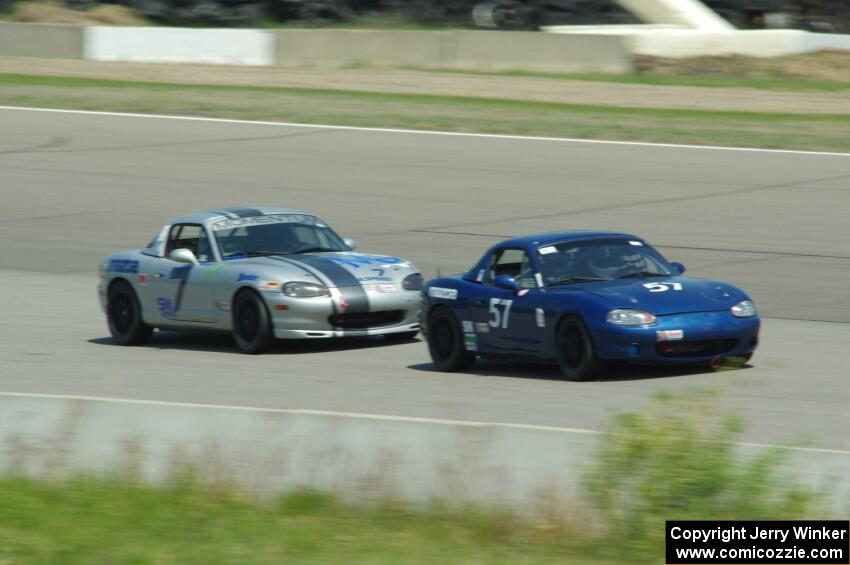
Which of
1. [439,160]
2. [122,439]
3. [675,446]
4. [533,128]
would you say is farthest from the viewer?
[533,128]

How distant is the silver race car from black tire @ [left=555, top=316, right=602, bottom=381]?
2.56 m

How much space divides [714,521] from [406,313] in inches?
301

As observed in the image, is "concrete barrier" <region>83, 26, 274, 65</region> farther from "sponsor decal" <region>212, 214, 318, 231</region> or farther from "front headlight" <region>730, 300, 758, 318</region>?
"front headlight" <region>730, 300, 758, 318</region>

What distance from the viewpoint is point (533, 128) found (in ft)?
90.8

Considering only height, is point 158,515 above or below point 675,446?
below

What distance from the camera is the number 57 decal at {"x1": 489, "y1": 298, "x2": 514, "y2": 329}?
12086 mm

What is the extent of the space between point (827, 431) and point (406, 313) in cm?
536

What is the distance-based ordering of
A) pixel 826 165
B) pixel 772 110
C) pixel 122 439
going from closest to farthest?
pixel 122 439
pixel 826 165
pixel 772 110

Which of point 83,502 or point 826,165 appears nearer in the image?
point 83,502

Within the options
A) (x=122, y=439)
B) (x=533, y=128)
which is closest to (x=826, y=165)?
(x=533, y=128)

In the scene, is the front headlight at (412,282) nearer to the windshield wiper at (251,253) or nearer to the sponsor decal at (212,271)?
the windshield wiper at (251,253)

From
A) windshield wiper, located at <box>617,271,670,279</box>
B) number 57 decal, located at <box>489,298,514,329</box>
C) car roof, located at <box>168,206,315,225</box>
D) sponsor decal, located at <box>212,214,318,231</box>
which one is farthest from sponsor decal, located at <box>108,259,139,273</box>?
windshield wiper, located at <box>617,271,670,279</box>

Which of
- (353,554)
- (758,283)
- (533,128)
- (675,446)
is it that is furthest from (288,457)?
(533,128)

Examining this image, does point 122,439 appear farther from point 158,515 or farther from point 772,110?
point 772,110
